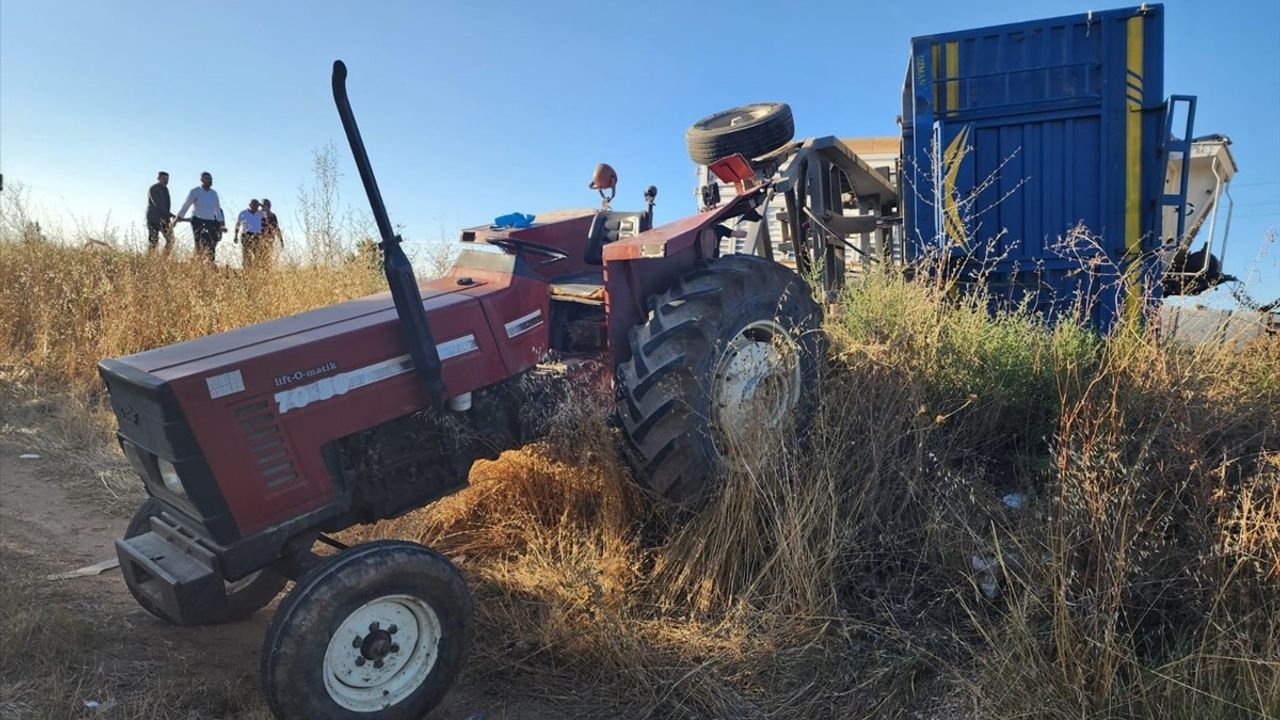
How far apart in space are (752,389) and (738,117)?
3.29 meters

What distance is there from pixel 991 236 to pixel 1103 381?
299 cm

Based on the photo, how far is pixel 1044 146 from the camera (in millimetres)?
6250

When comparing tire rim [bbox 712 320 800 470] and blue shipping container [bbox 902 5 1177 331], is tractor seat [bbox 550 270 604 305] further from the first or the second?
blue shipping container [bbox 902 5 1177 331]

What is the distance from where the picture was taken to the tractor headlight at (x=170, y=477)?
111 inches

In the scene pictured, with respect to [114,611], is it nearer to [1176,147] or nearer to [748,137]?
[748,137]

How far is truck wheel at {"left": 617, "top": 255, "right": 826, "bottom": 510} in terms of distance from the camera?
11.2 ft

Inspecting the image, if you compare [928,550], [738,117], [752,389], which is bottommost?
[928,550]

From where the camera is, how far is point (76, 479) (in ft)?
18.1

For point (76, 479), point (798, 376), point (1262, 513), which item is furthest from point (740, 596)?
point (76, 479)

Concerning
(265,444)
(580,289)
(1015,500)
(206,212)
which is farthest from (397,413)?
(206,212)

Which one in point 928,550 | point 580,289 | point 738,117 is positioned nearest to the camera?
point 928,550

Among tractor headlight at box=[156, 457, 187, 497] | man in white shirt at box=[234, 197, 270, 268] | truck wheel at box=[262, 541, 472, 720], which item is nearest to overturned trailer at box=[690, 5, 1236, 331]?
truck wheel at box=[262, 541, 472, 720]

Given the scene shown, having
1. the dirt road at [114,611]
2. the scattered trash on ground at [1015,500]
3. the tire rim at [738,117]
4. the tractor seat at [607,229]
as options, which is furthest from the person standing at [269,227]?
the scattered trash on ground at [1015,500]

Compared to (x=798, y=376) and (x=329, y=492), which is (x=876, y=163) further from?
(x=329, y=492)
